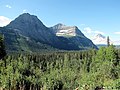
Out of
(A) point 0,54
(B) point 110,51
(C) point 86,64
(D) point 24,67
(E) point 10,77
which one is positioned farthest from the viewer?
(C) point 86,64

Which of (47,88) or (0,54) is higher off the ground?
(0,54)

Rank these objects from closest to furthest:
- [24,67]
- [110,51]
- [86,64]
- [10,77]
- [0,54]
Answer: [10,77], [0,54], [24,67], [110,51], [86,64]

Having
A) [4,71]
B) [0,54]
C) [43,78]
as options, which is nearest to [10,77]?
[4,71]

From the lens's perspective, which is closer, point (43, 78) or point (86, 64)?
point (43, 78)

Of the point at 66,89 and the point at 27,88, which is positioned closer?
the point at 27,88

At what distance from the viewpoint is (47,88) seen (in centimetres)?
8938

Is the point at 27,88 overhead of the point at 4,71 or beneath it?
beneath

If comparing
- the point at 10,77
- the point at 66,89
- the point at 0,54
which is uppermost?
the point at 0,54

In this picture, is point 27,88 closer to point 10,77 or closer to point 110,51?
point 10,77

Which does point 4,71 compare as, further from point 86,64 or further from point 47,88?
point 86,64

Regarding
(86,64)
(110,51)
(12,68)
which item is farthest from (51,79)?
(86,64)

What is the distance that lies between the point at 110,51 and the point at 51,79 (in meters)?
73.5

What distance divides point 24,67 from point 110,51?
77.9 meters

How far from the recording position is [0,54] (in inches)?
3383
